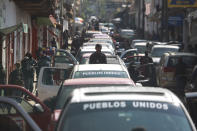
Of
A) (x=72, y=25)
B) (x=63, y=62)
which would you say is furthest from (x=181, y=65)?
(x=72, y=25)

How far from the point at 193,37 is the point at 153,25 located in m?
33.4

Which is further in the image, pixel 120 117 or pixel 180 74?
pixel 180 74

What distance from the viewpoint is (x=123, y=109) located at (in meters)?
6.05

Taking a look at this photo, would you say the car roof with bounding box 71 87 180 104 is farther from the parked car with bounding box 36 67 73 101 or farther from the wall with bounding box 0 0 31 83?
the wall with bounding box 0 0 31 83

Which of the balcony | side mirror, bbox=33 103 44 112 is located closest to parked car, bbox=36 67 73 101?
side mirror, bbox=33 103 44 112

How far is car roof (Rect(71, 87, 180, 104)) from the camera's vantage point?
20.2 feet

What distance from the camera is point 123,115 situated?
6070 mm

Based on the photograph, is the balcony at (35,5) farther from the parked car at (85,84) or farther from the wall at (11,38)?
the parked car at (85,84)

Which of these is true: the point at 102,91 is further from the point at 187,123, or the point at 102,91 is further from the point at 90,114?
the point at 187,123

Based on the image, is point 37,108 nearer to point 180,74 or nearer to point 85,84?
point 85,84

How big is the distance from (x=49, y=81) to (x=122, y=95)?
9.25 metres

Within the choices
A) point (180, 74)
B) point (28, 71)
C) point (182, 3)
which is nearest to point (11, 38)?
point (28, 71)

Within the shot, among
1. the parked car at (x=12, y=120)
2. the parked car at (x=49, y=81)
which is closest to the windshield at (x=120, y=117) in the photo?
the parked car at (x=12, y=120)

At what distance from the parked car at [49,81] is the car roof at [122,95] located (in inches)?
317
